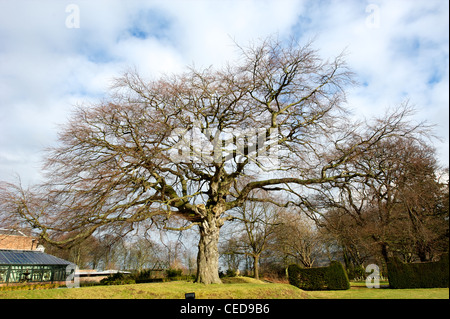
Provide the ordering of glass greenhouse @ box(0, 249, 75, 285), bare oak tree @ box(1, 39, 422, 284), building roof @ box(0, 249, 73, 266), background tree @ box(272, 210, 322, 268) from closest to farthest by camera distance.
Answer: bare oak tree @ box(1, 39, 422, 284)
glass greenhouse @ box(0, 249, 75, 285)
building roof @ box(0, 249, 73, 266)
background tree @ box(272, 210, 322, 268)

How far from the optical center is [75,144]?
1112cm

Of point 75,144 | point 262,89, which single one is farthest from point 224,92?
point 75,144

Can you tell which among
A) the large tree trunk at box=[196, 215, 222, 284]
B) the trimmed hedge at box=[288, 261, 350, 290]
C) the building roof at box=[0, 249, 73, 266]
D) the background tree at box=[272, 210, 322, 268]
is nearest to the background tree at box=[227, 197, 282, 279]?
the background tree at box=[272, 210, 322, 268]

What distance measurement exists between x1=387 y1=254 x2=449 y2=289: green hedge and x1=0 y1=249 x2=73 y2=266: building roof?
29.4 m

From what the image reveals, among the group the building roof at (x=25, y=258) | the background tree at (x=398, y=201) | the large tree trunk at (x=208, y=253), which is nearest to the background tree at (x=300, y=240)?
the background tree at (x=398, y=201)

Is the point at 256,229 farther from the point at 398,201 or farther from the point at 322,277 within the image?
the point at 398,201

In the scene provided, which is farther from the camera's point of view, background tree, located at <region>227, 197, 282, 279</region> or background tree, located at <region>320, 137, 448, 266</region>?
background tree, located at <region>227, 197, 282, 279</region>

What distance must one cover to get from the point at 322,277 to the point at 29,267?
25535 mm

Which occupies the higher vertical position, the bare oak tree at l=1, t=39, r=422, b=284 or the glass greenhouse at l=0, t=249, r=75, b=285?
the bare oak tree at l=1, t=39, r=422, b=284

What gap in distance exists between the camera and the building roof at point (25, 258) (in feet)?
80.9

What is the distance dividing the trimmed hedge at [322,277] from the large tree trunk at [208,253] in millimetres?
8449

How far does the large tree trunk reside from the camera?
Answer: 43.6 feet

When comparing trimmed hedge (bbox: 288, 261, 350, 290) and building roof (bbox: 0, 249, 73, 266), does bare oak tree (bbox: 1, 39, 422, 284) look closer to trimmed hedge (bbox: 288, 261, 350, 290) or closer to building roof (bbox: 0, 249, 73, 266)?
trimmed hedge (bbox: 288, 261, 350, 290)
